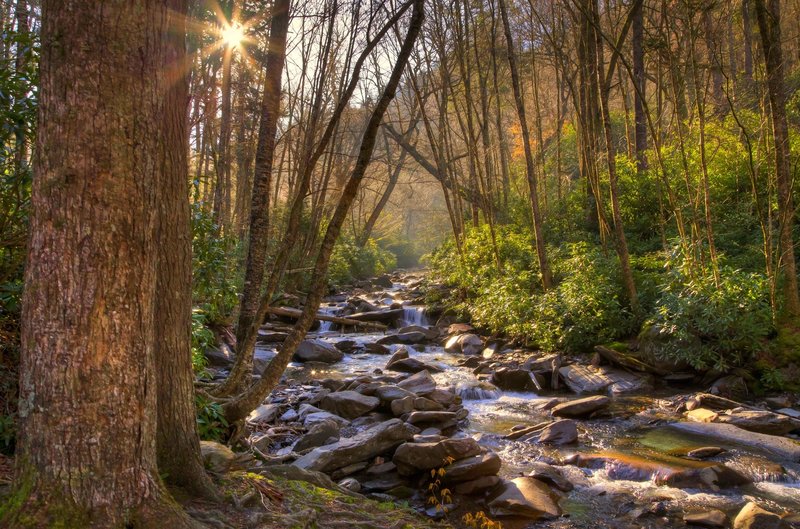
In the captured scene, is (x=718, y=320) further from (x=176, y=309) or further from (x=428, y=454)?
(x=176, y=309)

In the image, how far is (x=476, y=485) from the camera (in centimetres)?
531

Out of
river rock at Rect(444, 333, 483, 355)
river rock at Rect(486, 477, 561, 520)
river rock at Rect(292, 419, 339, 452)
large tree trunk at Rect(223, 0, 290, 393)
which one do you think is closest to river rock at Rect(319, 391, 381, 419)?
river rock at Rect(292, 419, 339, 452)

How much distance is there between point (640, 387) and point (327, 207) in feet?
44.4

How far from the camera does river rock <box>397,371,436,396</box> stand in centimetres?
841

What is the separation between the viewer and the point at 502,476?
574 centimetres

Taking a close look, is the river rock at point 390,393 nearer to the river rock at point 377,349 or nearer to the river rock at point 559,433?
the river rock at point 559,433

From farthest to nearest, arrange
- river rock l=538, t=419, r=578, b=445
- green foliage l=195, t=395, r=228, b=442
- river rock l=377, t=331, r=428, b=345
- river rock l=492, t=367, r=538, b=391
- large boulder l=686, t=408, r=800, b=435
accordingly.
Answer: river rock l=377, t=331, r=428, b=345
river rock l=492, t=367, r=538, b=391
river rock l=538, t=419, r=578, b=445
large boulder l=686, t=408, r=800, b=435
green foliage l=195, t=395, r=228, b=442

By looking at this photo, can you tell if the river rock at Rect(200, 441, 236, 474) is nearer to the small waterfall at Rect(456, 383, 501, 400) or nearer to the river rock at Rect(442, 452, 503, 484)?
the river rock at Rect(442, 452, 503, 484)

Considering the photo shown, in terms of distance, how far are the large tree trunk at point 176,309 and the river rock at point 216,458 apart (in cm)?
39

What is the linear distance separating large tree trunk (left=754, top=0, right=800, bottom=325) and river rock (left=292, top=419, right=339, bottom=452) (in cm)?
661

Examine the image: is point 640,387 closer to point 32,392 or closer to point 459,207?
point 32,392

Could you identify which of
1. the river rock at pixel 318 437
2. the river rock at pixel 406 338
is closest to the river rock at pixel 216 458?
the river rock at pixel 318 437

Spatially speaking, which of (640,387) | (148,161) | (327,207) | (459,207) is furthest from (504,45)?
(148,161)

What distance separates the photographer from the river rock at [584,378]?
8.88 meters
